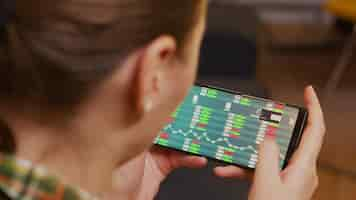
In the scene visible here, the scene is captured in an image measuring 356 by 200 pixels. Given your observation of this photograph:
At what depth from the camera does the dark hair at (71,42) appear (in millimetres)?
556

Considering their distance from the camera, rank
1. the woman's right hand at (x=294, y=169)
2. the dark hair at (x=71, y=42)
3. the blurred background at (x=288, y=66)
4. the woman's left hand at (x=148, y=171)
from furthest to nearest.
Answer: the blurred background at (x=288, y=66) < the woman's left hand at (x=148, y=171) < the woman's right hand at (x=294, y=169) < the dark hair at (x=71, y=42)

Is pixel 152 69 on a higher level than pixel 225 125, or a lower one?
higher

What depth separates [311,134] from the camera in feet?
2.78

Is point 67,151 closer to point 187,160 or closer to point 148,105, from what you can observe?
point 148,105

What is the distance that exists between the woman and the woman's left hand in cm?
26

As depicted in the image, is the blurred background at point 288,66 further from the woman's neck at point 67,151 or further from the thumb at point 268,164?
the woman's neck at point 67,151

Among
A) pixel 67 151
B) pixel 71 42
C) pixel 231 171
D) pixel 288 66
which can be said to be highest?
pixel 71 42

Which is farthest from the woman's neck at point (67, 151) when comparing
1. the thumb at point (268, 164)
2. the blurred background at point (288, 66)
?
the blurred background at point (288, 66)

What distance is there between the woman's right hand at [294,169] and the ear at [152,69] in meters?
0.24

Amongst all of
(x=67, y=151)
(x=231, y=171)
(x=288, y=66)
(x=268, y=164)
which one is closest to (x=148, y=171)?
(x=231, y=171)

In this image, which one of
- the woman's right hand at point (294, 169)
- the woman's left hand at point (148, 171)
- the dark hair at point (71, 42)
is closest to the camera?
the dark hair at point (71, 42)

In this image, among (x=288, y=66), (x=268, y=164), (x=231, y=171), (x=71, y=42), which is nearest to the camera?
(x=71, y=42)

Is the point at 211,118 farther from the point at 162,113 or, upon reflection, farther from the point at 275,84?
the point at 275,84

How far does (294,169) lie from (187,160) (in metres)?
0.19
